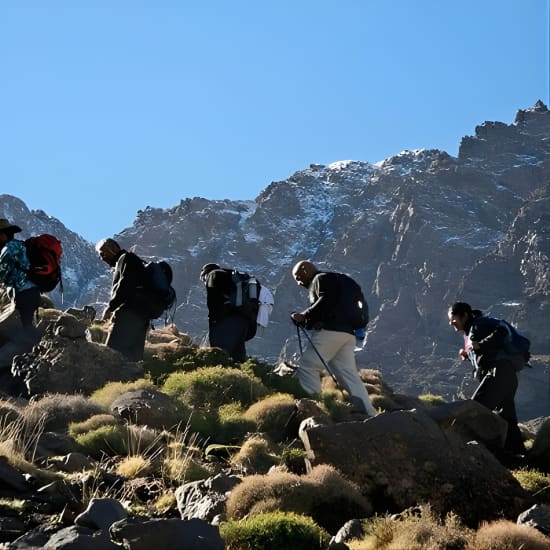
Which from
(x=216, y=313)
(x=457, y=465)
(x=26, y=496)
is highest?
(x=216, y=313)

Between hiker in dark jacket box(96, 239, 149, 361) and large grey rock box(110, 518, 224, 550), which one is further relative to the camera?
hiker in dark jacket box(96, 239, 149, 361)

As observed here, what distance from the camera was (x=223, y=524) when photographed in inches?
301

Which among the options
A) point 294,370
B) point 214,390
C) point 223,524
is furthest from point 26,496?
point 294,370

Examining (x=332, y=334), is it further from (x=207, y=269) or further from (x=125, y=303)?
(x=207, y=269)

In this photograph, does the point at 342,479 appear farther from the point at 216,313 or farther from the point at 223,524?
the point at 216,313

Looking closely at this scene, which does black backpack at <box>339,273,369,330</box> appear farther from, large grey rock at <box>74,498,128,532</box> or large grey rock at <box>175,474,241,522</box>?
large grey rock at <box>74,498,128,532</box>

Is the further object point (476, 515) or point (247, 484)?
point (476, 515)

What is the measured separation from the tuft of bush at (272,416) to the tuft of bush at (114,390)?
167 cm

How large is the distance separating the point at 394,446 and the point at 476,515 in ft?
3.51

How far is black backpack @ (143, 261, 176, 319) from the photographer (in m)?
16.0

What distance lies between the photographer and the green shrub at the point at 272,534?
7402mm

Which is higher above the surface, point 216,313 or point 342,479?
point 216,313

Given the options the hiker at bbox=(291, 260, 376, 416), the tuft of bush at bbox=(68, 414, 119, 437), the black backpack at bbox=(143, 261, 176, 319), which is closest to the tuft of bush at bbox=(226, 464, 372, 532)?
the tuft of bush at bbox=(68, 414, 119, 437)

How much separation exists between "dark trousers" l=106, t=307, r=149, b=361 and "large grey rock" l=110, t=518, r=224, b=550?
9.71m
